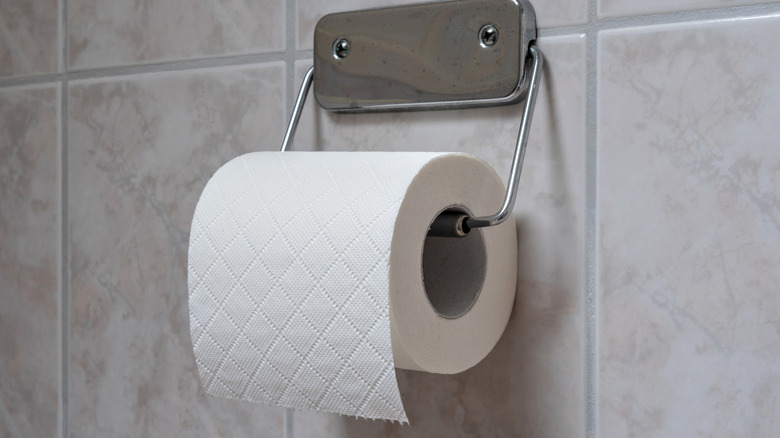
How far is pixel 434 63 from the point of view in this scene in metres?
0.50

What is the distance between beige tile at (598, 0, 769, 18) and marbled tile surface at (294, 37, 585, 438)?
0.03 m

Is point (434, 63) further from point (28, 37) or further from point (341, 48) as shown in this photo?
point (28, 37)

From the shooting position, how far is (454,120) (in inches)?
20.4

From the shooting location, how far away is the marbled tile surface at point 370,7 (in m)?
0.48

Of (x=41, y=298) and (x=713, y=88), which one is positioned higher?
(x=713, y=88)

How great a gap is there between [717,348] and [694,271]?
44 millimetres

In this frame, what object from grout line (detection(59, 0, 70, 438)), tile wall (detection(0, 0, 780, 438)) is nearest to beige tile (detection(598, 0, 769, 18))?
tile wall (detection(0, 0, 780, 438))

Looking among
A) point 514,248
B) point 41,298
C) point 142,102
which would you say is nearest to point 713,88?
point 514,248

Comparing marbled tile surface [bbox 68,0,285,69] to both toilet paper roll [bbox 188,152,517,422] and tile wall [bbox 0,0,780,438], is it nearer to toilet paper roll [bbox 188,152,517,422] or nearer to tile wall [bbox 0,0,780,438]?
tile wall [bbox 0,0,780,438]

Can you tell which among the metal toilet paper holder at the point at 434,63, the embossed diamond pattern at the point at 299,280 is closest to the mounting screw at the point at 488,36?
the metal toilet paper holder at the point at 434,63

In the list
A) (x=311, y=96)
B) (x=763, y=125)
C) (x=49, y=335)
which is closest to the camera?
(x=763, y=125)

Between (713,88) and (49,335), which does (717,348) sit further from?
(49,335)

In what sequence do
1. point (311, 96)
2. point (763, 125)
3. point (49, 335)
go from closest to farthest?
point (763, 125) < point (311, 96) < point (49, 335)

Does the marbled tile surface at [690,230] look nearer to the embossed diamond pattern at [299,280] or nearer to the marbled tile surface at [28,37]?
the embossed diamond pattern at [299,280]
